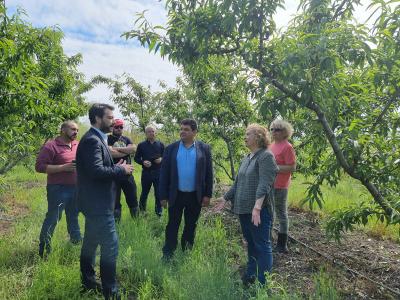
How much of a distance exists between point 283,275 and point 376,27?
3.03 metres

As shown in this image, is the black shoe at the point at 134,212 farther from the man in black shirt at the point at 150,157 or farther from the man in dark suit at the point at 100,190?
the man in dark suit at the point at 100,190

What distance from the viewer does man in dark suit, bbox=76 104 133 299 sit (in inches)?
143

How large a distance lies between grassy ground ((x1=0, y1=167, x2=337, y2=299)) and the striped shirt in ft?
2.34

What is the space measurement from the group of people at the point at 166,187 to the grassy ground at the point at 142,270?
0.69 feet

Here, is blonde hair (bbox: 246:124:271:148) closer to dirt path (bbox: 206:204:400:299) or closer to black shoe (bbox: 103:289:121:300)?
dirt path (bbox: 206:204:400:299)

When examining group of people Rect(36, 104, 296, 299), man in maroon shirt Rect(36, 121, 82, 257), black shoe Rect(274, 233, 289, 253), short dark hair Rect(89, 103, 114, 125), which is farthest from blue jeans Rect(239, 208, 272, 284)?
man in maroon shirt Rect(36, 121, 82, 257)

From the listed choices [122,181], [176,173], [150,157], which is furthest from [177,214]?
[150,157]

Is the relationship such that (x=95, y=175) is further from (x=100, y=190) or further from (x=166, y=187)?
(x=166, y=187)

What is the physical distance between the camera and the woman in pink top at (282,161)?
16.8ft

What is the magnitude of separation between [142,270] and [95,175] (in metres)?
1.38

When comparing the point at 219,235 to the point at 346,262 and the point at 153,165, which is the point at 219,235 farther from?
the point at 153,165

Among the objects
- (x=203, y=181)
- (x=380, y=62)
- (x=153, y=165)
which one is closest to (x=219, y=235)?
(x=203, y=181)

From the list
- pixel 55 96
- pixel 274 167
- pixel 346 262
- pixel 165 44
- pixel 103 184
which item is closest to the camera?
pixel 165 44

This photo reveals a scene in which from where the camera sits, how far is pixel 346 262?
5.17 m
